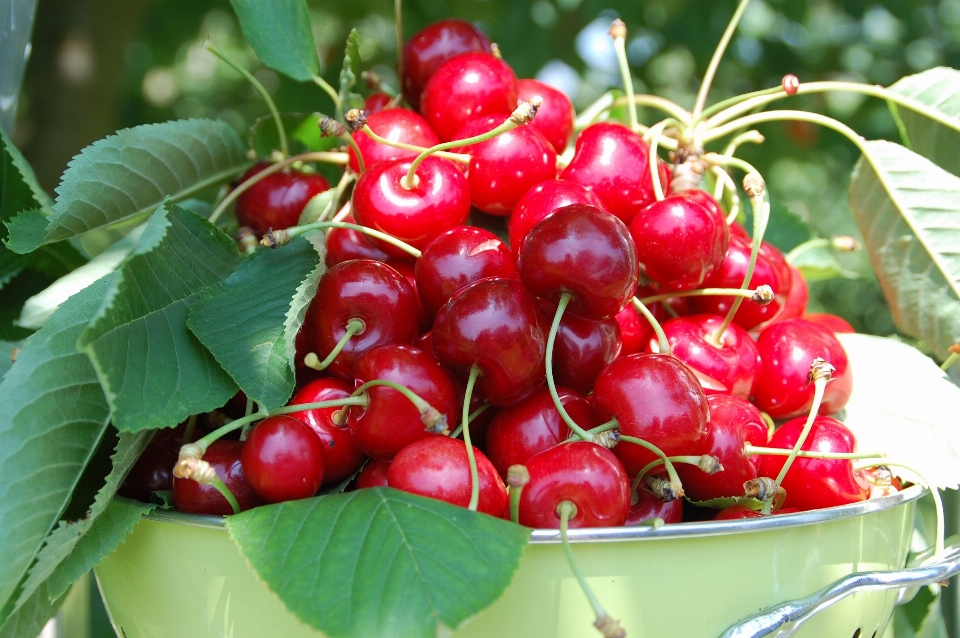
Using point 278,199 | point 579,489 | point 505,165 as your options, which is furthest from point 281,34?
point 579,489

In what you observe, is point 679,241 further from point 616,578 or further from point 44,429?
point 44,429

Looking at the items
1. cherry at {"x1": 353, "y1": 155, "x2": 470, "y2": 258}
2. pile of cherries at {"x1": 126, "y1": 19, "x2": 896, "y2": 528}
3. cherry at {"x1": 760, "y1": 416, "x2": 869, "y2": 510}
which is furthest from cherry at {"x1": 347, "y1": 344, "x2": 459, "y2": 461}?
cherry at {"x1": 760, "y1": 416, "x2": 869, "y2": 510}

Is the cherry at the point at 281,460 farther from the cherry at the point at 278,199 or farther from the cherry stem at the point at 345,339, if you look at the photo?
the cherry at the point at 278,199

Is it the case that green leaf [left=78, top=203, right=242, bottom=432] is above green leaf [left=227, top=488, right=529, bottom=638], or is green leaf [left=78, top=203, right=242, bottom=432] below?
above

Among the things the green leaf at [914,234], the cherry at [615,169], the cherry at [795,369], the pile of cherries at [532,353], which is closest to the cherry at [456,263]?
the pile of cherries at [532,353]

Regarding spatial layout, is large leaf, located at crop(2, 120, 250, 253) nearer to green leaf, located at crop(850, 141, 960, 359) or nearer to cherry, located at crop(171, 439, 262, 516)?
cherry, located at crop(171, 439, 262, 516)
